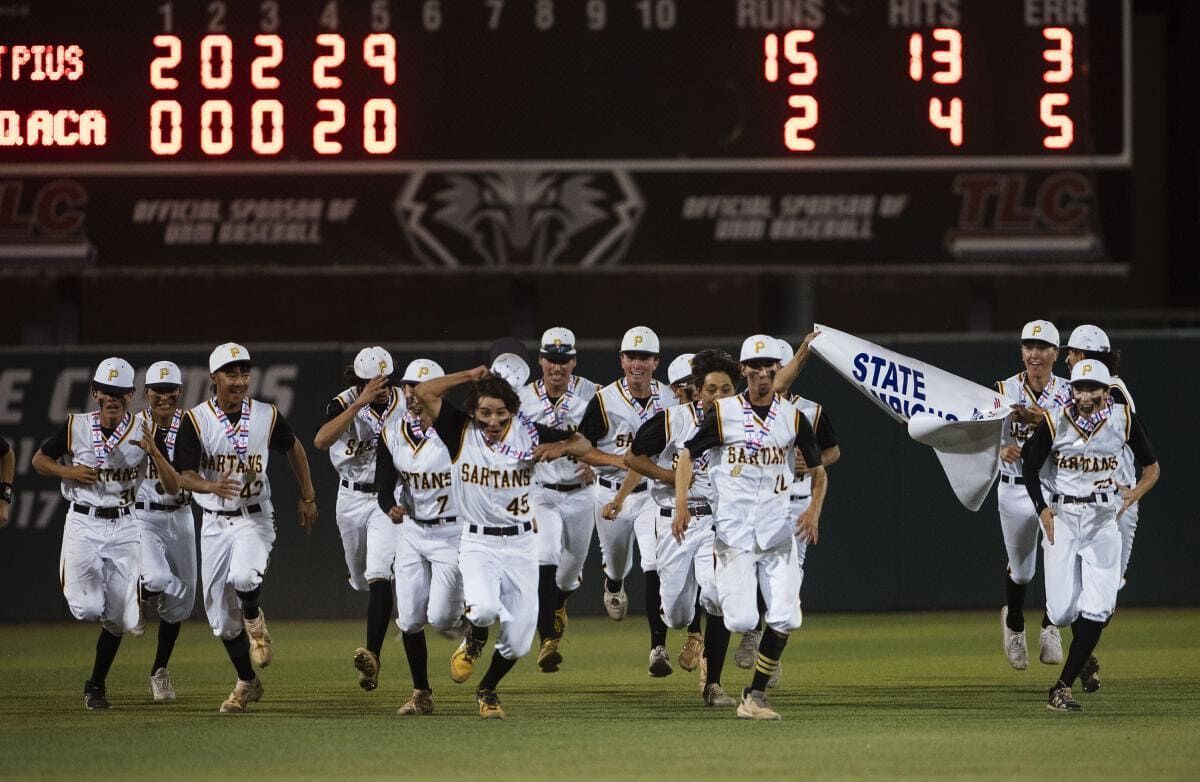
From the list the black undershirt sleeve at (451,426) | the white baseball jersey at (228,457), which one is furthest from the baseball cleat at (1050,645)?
the white baseball jersey at (228,457)

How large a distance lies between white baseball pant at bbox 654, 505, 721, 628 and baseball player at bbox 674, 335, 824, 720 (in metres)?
1.09

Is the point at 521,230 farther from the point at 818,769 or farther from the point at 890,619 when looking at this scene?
the point at 818,769

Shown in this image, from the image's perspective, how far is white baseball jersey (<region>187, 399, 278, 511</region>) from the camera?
406 inches

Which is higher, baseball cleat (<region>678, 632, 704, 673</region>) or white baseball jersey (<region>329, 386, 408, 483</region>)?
white baseball jersey (<region>329, 386, 408, 483</region>)

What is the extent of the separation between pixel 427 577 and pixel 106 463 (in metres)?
1.86

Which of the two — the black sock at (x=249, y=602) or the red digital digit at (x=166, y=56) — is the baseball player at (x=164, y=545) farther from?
the red digital digit at (x=166, y=56)

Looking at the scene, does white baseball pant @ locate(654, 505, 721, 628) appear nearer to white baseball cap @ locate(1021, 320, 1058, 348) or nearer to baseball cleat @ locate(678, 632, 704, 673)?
baseball cleat @ locate(678, 632, 704, 673)

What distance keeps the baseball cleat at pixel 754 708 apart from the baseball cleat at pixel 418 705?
160 cm

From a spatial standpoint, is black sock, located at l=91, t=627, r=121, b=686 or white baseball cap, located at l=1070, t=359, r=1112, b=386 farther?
black sock, located at l=91, t=627, r=121, b=686

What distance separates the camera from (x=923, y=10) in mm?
15023

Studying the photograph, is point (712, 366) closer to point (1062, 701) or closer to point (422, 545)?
point (422, 545)

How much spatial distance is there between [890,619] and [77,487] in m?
7.32

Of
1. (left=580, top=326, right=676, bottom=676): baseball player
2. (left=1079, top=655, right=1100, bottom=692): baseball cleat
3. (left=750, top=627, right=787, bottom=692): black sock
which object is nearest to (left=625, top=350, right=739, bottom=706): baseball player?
(left=580, top=326, right=676, bottom=676): baseball player

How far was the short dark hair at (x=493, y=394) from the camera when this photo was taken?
962 centimetres
